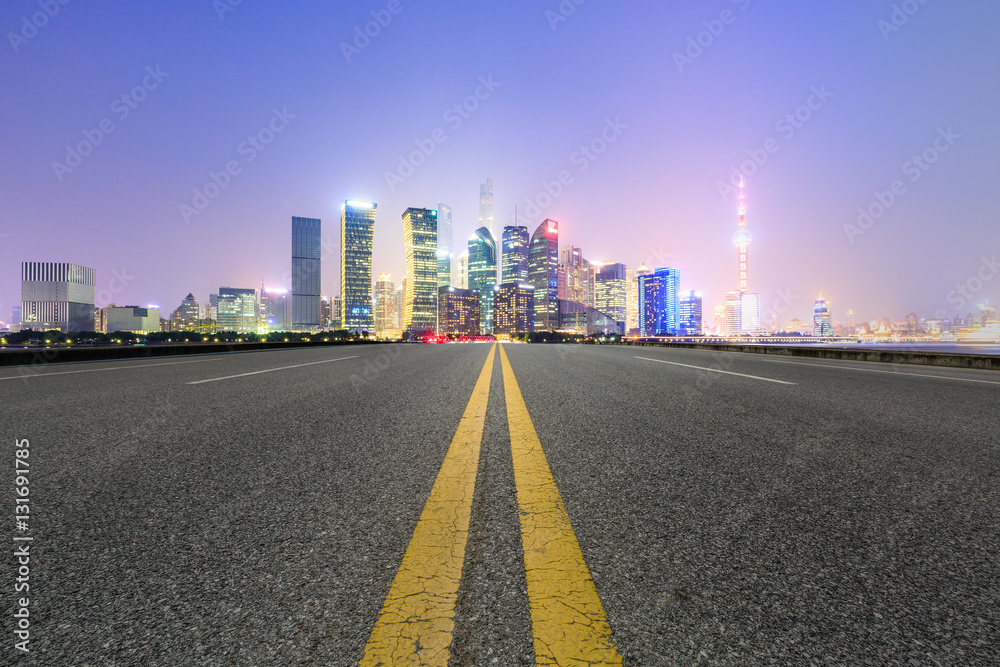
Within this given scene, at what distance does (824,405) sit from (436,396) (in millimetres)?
4336

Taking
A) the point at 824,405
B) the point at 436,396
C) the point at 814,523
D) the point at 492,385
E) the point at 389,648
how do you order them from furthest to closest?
the point at 492,385
the point at 436,396
the point at 824,405
the point at 814,523
the point at 389,648

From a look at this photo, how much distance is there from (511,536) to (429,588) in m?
0.42

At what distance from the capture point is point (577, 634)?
112cm

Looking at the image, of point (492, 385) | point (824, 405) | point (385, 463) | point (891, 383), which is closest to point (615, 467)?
point (385, 463)

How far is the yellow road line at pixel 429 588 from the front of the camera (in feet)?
3.47

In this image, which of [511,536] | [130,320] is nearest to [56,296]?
[130,320]

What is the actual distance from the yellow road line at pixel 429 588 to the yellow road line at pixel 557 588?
0.24 metres

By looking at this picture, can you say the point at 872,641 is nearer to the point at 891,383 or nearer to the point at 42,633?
the point at 42,633

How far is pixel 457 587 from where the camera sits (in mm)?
1314

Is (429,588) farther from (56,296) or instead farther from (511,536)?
(56,296)

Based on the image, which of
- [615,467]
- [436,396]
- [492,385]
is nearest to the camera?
[615,467]

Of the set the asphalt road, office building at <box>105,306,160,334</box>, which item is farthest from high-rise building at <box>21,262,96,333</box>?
the asphalt road

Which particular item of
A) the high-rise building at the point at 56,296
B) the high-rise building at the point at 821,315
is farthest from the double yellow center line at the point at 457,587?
the high-rise building at the point at 821,315

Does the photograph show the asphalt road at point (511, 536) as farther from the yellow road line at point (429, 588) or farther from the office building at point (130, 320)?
the office building at point (130, 320)
